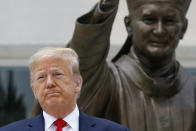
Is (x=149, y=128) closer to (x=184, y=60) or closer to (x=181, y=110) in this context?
(x=181, y=110)

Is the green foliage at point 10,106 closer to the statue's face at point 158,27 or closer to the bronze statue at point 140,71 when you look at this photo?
the bronze statue at point 140,71

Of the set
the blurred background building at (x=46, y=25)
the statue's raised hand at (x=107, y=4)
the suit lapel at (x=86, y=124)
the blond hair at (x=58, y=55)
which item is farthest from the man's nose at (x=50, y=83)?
the blurred background building at (x=46, y=25)

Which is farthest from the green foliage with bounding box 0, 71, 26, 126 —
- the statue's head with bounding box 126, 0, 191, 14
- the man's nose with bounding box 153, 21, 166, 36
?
the man's nose with bounding box 153, 21, 166, 36

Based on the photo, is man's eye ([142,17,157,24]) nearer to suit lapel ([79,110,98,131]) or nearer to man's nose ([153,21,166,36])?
man's nose ([153,21,166,36])

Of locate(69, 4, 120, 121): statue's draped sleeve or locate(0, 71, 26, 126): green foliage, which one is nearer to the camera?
locate(69, 4, 120, 121): statue's draped sleeve

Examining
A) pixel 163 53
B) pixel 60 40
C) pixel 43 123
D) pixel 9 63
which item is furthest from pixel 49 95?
pixel 9 63

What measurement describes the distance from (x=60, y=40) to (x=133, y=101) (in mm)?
4777

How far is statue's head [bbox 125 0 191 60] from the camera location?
5.67 meters

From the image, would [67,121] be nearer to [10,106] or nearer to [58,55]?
[58,55]

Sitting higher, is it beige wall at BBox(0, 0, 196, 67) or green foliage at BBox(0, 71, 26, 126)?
beige wall at BBox(0, 0, 196, 67)

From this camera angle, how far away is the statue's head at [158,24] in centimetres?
567

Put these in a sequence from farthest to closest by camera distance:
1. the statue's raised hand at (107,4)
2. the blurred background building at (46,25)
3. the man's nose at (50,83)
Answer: the blurred background building at (46,25)
the statue's raised hand at (107,4)
the man's nose at (50,83)

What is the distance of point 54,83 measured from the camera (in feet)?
12.8

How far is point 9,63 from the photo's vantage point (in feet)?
36.9
